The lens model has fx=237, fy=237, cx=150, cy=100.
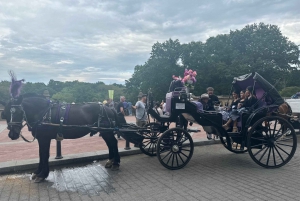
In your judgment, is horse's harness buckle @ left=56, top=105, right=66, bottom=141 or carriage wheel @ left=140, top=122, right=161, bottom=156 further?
carriage wheel @ left=140, top=122, right=161, bottom=156

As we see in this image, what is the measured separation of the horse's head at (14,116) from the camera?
4.70 metres

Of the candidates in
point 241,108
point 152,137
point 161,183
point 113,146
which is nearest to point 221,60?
point 241,108

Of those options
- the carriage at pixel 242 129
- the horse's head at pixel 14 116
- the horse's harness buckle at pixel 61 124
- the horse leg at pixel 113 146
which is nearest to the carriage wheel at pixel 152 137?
the carriage at pixel 242 129

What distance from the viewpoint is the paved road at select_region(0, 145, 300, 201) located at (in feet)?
13.4

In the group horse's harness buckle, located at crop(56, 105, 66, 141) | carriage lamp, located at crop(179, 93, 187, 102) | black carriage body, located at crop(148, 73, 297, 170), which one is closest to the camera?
horse's harness buckle, located at crop(56, 105, 66, 141)

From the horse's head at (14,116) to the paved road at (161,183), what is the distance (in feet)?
3.41

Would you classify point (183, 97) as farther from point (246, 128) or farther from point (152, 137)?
point (246, 128)

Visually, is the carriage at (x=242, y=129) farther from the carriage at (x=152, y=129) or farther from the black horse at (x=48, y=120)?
the black horse at (x=48, y=120)

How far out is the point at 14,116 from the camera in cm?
472

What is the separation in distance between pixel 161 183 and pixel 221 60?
35.2m

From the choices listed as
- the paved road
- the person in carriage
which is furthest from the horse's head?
the person in carriage

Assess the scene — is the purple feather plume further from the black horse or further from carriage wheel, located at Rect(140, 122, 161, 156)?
carriage wheel, located at Rect(140, 122, 161, 156)

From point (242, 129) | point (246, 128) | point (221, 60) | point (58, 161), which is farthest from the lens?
point (221, 60)

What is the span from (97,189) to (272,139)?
13.6 ft
